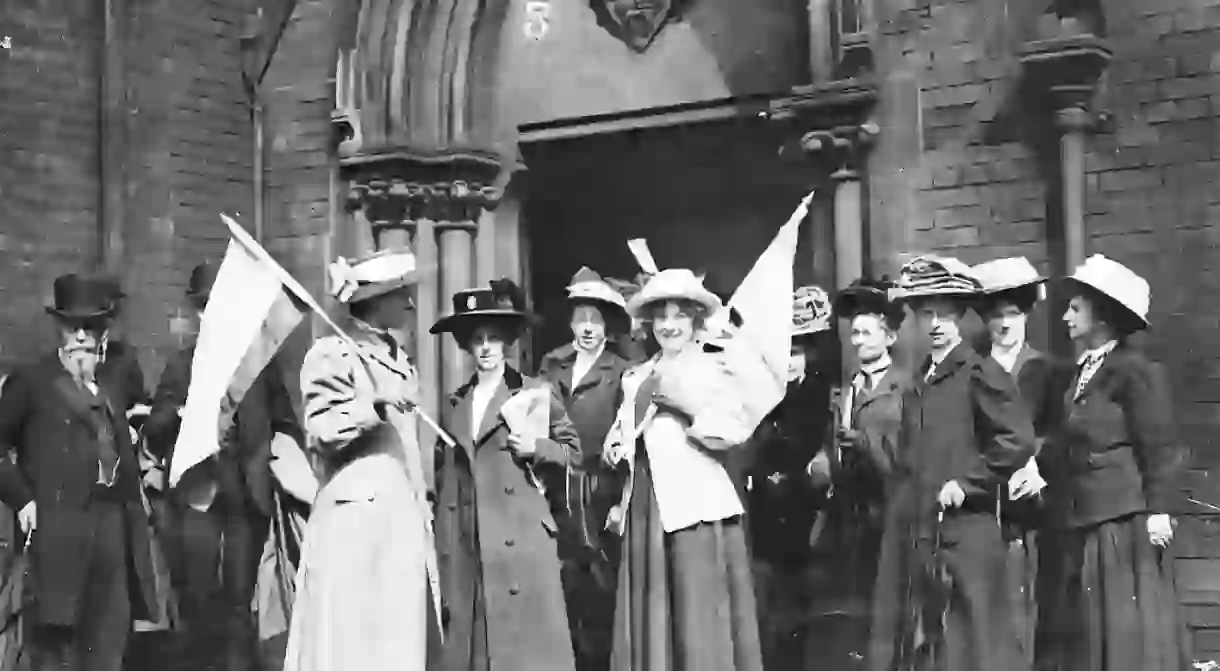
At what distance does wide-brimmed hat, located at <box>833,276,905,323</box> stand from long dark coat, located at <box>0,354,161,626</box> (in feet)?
9.54

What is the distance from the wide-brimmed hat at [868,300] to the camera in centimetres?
626

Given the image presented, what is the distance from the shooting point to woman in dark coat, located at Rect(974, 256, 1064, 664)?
5.86 meters

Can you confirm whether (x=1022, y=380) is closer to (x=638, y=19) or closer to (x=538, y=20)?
(x=638, y=19)

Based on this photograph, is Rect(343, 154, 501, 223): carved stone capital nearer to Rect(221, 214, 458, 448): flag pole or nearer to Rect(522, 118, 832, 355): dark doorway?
Rect(522, 118, 832, 355): dark doorway

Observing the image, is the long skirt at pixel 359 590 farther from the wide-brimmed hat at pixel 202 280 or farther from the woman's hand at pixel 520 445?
the wide-brimmed hat at pixel 202 280

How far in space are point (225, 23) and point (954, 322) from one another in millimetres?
4667

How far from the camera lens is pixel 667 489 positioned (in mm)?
5531

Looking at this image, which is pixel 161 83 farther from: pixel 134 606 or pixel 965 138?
pixel 965 138

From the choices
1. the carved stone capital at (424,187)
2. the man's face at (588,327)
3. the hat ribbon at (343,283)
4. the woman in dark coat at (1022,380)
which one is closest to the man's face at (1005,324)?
the woman in dark coat at (1022,380)

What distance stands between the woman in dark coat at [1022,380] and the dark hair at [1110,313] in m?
0.35

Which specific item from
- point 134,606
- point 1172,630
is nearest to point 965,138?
point 1172,630

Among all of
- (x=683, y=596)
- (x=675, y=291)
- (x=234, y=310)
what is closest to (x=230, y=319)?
(x=234, y=310)

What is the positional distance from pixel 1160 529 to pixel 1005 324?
99cm

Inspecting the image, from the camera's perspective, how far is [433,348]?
26.6 feet
